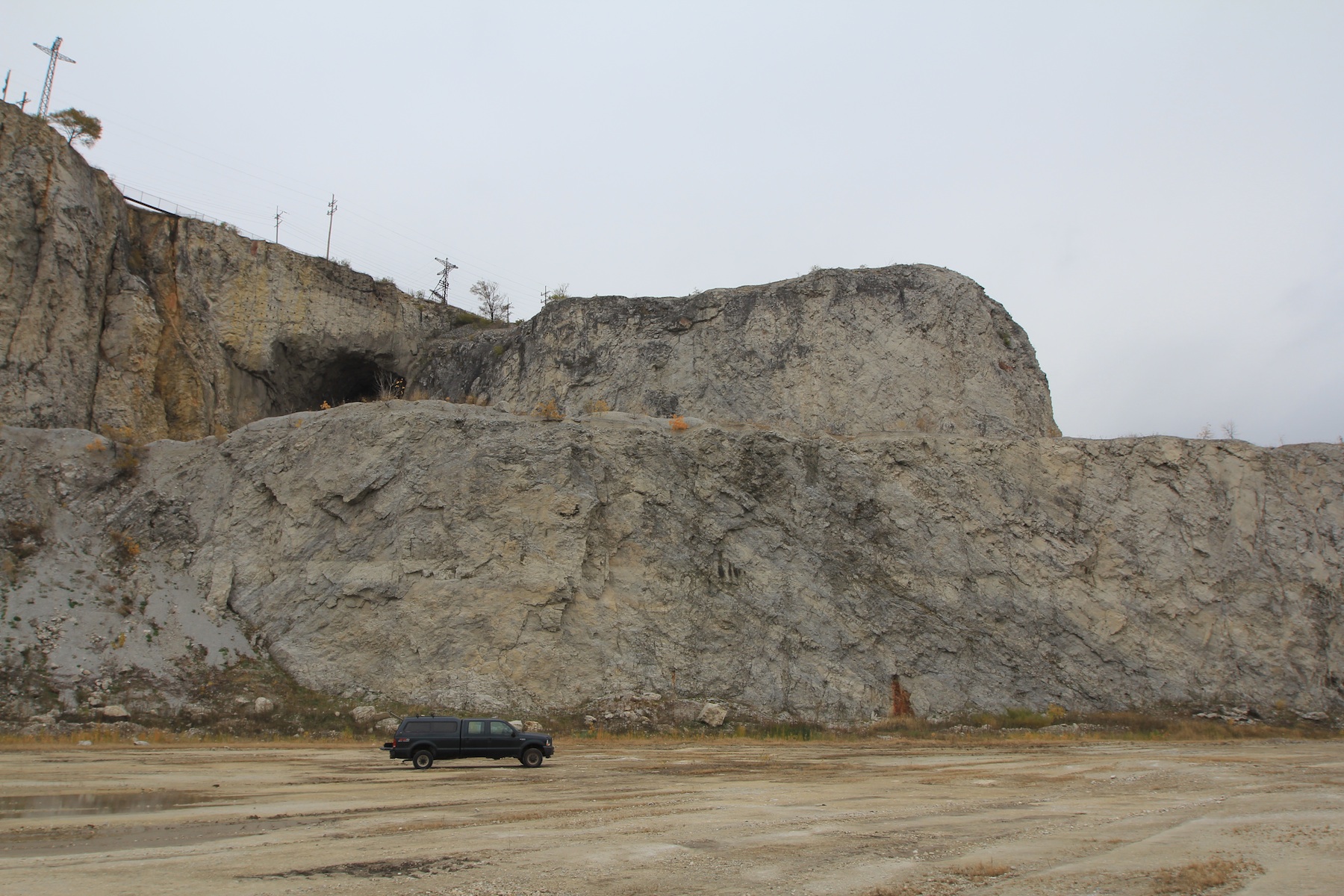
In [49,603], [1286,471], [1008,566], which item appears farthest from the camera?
[1286,471]

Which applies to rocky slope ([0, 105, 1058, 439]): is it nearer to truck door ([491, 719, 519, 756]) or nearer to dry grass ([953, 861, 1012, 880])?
truck door ([491, 719, 519, 756])

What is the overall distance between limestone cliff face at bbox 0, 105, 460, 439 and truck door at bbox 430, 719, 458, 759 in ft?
57.1

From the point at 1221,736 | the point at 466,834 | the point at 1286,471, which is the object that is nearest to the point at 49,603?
the point at 466,834

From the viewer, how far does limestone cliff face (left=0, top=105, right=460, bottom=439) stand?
2812 centimetres

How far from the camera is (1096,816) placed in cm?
1099

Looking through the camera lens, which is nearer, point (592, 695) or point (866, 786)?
point (866, 786)

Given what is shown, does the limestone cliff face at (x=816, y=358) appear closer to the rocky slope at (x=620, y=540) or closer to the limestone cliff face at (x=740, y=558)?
the rocky slope at (x=620, y=540)

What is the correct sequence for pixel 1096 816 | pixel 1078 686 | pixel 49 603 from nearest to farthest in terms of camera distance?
pixel 1096 816 < pixel 49 603 < pixel 1078 686

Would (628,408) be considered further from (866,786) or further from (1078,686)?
(866,786)

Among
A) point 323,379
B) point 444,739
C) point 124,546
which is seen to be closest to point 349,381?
point 323,379

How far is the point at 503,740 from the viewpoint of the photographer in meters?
16.6

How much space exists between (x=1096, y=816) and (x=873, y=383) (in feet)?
74.8

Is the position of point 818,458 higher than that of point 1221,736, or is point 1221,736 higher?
point 818,458

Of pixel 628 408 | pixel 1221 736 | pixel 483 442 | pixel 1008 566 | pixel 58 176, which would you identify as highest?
pixel 58 176
